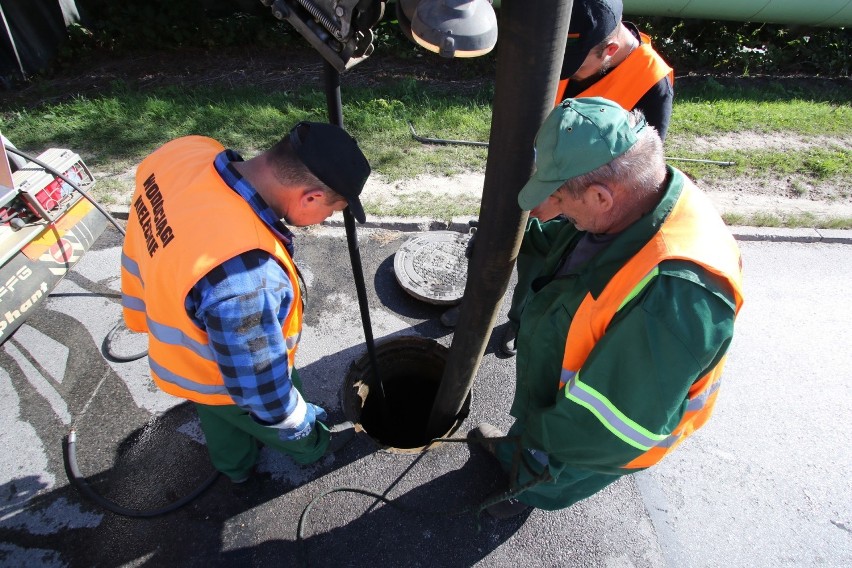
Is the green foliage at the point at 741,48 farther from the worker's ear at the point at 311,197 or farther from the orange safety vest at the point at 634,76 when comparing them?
the worker's ear at the point at 311,197

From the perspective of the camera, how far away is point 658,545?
2969mm

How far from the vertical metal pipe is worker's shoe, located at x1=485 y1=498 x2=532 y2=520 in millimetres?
941

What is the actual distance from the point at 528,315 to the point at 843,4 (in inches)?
334

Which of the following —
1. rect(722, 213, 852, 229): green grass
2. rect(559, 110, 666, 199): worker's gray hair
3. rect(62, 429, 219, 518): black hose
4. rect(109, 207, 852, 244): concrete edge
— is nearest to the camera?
rect(559, 110, 666, 199): worker's gray hair

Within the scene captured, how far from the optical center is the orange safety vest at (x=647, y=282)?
1.85m

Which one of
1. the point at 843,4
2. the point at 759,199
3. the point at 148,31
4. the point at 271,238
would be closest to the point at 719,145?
the point at 759,199

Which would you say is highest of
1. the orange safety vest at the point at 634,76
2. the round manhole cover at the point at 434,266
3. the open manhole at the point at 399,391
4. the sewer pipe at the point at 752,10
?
the orange safety vest at the point at 634,76

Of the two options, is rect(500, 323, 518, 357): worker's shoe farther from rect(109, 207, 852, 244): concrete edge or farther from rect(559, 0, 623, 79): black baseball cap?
rect(559, 0, 623, 79): black baseball cap

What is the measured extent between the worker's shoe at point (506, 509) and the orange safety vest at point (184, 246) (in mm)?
1577

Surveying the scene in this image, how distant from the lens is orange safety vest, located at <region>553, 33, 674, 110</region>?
3.04 m

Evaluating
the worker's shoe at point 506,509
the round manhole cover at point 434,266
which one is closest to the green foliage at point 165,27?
the round manhole cover at point 434,266

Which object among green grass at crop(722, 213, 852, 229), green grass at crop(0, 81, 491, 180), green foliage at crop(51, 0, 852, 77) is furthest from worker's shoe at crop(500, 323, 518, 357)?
green foliage at crop(51, 0, 852, 77)

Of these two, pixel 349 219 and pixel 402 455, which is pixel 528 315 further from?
pixel 402 455

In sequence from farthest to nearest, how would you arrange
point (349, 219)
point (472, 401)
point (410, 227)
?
point (410, 227) → point (472, 401) → point (349, 219)
